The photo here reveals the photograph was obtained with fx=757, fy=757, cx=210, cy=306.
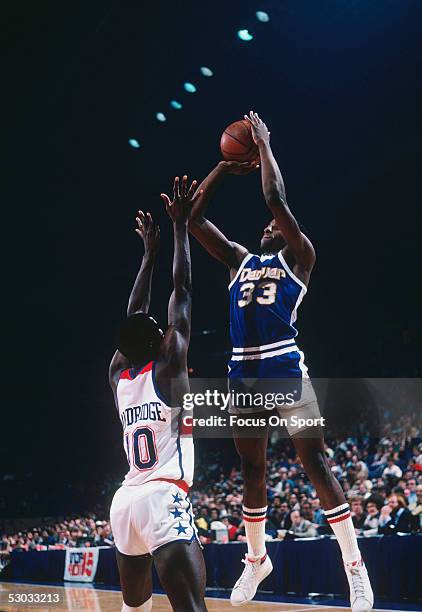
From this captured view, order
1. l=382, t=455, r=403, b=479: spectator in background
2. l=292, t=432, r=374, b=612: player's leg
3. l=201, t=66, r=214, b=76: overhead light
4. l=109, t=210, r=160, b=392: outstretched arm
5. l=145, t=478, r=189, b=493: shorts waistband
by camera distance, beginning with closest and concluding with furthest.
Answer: l=145, t=478, r=189, b=493: shorts waistband < l=292, t=432, r=374, b=612: player's leg < l=109, t=210, r=160, b=392: outstretched arm < l=382, t=455, r=403, b=479: spectator in background < l=201, t=66, r=214, b=76: overhead light

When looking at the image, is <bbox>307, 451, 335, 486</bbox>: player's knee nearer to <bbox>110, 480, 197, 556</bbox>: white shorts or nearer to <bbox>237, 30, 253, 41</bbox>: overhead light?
<bbox>110, 480, 197, 556</bbox>: white shorts

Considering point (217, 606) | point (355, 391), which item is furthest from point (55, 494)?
point (217, 606)

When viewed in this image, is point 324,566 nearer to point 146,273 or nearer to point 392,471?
point 392,471

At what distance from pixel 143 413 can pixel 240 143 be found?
1907mm

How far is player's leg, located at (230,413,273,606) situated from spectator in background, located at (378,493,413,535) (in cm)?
507

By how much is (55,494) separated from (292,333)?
21.8m

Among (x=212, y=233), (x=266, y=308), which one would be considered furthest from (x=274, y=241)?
(x=266, y=308)

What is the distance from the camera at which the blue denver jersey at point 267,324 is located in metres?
4.70

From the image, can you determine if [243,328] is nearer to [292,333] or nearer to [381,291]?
[292,333]

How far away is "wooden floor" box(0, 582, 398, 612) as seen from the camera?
9422 millimetres

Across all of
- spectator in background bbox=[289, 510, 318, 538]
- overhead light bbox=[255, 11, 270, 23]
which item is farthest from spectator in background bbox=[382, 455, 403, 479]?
overhead light bbox=[255, 11, 270, 23]

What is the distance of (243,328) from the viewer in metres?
4.78

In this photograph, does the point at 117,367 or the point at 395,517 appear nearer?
the point at 117,367

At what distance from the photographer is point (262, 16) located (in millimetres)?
11664
